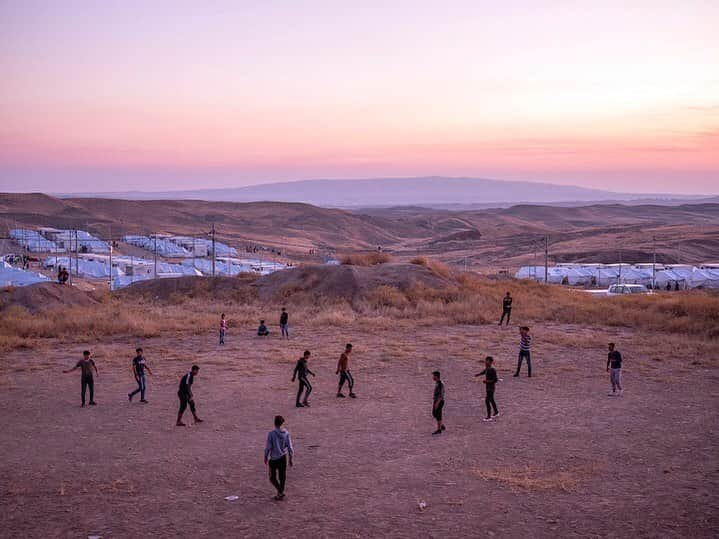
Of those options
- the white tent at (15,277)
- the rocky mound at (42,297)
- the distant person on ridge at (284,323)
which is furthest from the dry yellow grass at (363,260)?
the white tent at (15,277)

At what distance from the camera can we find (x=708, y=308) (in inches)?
1055

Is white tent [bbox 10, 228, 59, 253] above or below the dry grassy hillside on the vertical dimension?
above

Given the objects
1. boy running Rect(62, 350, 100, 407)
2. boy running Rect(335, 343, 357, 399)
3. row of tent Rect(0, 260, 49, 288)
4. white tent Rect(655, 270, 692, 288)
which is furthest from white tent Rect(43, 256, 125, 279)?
white tent Rect(655, 270, 692, 288)

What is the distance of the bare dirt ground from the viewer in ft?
28.3

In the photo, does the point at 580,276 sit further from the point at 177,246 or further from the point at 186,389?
the point at 186,389

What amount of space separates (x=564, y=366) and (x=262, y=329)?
36.0ft

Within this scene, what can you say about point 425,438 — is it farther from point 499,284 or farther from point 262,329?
point 499,284

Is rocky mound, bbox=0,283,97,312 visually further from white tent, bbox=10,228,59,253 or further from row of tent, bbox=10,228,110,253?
white tent, bbox=10,228,59,253

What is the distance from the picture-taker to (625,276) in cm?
5225

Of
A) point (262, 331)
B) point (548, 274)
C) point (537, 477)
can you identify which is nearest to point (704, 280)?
point (548, 274)

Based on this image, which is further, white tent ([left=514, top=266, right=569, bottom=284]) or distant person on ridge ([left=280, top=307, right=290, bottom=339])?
white tent ([left=514, top=266, right=569, bottom=284])

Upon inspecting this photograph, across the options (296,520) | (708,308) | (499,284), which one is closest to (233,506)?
(296,520)

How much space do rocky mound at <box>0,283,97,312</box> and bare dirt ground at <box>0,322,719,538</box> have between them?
372 inches

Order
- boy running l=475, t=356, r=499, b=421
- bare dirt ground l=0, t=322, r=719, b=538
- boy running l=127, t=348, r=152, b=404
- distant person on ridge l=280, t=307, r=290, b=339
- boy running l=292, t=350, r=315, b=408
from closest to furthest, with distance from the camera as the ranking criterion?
1. bare dirt ground l=0, t=322, r=719, b=538
2. boy running l=475, t=356, r=499, b=421
3. boy running l=292, t=350, r=315, b=408
4. boy running l=127, t=348, r=152, b=404
5. distant person on ridge l=280, t=307, r=290, b=339
